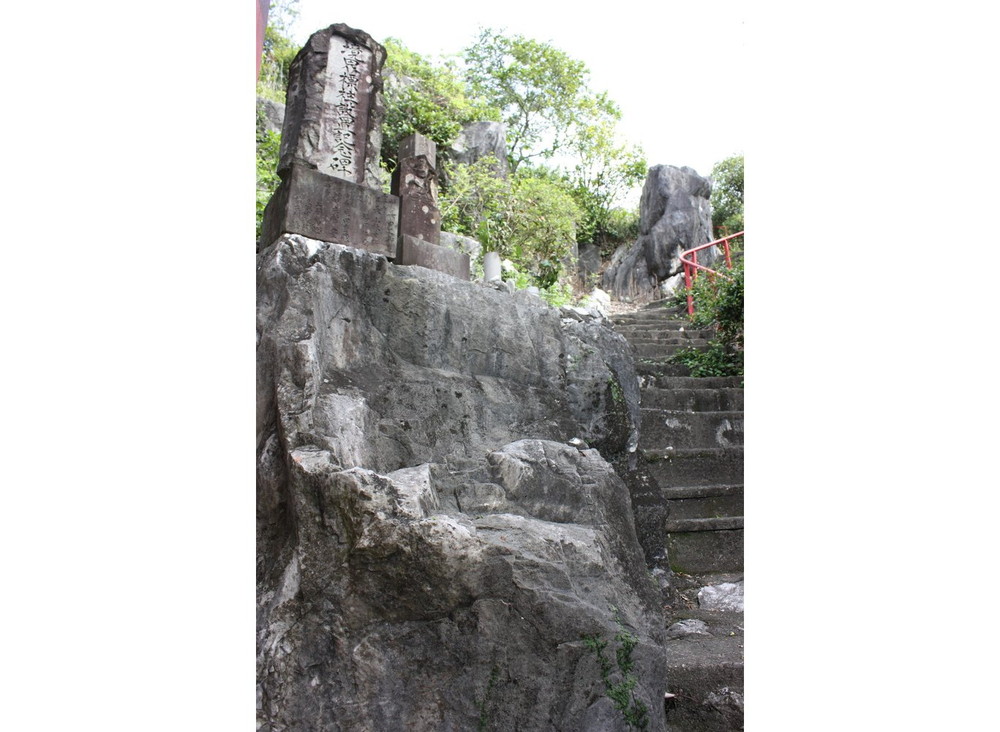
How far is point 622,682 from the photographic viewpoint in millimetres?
1958

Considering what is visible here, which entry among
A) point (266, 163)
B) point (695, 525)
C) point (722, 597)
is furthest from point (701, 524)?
point (266, 163)

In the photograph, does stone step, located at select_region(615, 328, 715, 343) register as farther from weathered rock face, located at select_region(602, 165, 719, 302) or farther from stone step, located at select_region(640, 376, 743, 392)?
weathered rock face, located at select_region(602, 165, 719, 302)

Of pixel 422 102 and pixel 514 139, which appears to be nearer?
pixel 422 102

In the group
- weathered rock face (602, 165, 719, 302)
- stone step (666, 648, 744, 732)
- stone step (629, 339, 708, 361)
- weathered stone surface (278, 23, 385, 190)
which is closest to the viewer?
stone step (666, 648, 744, 732)

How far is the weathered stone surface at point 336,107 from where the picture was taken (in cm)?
301

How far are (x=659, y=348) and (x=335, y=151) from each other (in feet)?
15.2

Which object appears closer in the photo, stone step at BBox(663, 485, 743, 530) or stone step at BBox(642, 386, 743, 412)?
stone step at BBox(663, 485, 743, 530)

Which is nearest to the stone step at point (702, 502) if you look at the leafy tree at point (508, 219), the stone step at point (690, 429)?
the stone step at point (690, 429)

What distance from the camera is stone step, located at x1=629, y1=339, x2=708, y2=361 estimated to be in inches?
269

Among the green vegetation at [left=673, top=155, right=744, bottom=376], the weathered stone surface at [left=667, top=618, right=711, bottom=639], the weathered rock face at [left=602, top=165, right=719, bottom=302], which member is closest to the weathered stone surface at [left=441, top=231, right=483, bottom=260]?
the green vegetation at [left=673, top=155, right=744, bottom=376]

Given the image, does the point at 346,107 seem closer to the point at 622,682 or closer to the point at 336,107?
the point at 336,107

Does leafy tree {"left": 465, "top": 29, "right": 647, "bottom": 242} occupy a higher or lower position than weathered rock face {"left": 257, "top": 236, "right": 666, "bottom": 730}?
higher

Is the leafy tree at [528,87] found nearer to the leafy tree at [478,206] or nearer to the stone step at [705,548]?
the leafy tree at [478,206]

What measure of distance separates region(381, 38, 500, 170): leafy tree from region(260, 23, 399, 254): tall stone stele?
657 centimetres
